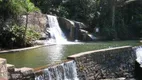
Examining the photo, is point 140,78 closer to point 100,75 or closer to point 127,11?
point 100,75

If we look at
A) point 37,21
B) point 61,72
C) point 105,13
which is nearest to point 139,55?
point 61,72

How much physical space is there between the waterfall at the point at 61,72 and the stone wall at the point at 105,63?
30 cm

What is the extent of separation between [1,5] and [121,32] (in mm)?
14608

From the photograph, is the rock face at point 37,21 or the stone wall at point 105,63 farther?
the rock face at point 37,21

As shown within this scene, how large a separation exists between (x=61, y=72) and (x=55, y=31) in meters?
15.1

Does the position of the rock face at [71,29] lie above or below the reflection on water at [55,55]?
above

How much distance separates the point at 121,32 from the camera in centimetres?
3077

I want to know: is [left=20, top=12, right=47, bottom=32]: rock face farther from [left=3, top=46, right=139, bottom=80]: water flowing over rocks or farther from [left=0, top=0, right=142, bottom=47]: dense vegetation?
[left=3, top=46, right=139, bottom=80]: water flowing over rocks

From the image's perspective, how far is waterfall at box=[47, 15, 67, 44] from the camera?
84.1 ft

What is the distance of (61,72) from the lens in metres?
11.5

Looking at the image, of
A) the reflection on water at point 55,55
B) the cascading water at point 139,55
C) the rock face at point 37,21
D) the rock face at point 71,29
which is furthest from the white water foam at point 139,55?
the rock face at point 71,29

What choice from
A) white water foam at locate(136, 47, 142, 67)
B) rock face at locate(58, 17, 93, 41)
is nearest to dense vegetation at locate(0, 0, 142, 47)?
rock face at locate(58, 17, 93, 41)

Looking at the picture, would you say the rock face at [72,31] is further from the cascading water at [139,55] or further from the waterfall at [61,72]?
the waterfall at [61,72]

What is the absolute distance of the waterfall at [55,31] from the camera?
25.6 metres
